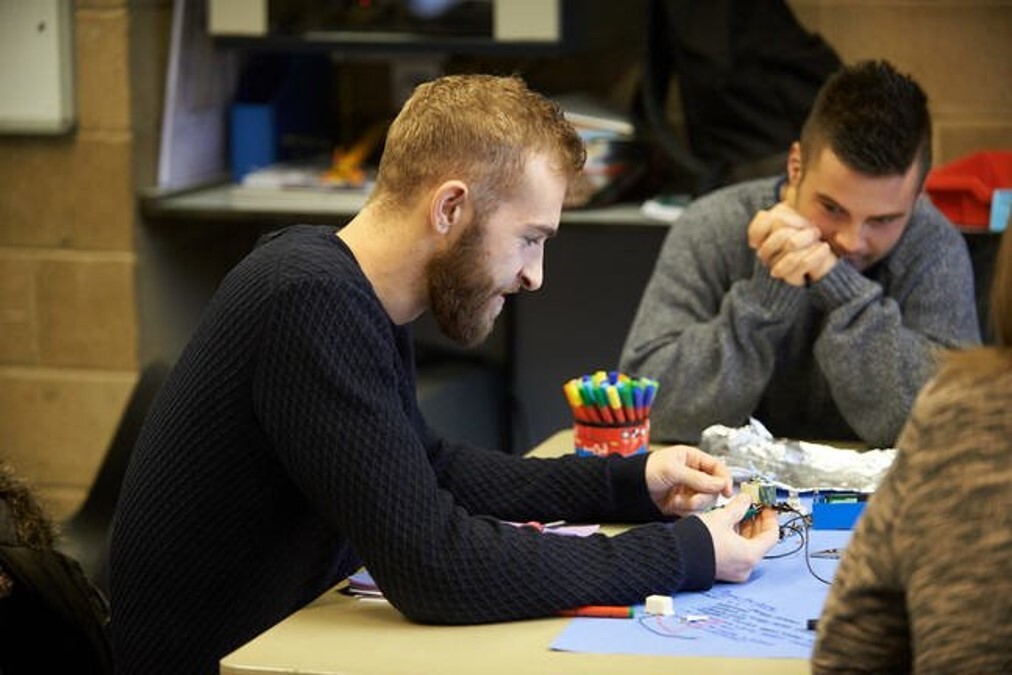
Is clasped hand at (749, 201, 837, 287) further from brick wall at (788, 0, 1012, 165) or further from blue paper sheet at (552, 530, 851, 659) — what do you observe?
brick wall at (788, 0, 1012, 165)

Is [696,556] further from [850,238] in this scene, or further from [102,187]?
[102,187]

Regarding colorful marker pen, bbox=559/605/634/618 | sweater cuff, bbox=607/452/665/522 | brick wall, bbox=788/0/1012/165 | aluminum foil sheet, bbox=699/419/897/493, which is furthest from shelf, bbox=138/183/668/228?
colorful marker pen, bbox=559/605/634/618

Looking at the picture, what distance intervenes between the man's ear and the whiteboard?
196 cm

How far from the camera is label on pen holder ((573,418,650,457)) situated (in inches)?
94.3

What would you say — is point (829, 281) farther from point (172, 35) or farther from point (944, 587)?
point (172, 35)

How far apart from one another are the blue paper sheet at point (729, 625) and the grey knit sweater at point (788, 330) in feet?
2.31

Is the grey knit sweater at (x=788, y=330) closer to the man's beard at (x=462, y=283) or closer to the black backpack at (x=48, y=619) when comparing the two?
the man's beard at (x=462, y=283)

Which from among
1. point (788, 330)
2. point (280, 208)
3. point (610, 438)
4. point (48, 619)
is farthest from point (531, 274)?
point (280, 208)

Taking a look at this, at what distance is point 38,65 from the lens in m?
3.73

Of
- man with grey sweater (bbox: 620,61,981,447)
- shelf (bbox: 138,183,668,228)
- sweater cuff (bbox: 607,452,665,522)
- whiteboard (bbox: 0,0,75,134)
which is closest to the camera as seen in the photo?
sweater cuff (bbox: 607,452,665,522)

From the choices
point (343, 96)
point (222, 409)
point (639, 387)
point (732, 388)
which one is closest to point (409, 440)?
point (222, 409)

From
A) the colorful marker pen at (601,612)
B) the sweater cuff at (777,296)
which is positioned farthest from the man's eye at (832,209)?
the colorful marker pen at (601,612)

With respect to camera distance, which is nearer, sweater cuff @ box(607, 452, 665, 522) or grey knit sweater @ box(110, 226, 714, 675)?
grey knit sweater @ box(110, 226, 714, 675)

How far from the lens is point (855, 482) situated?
7.57ft
